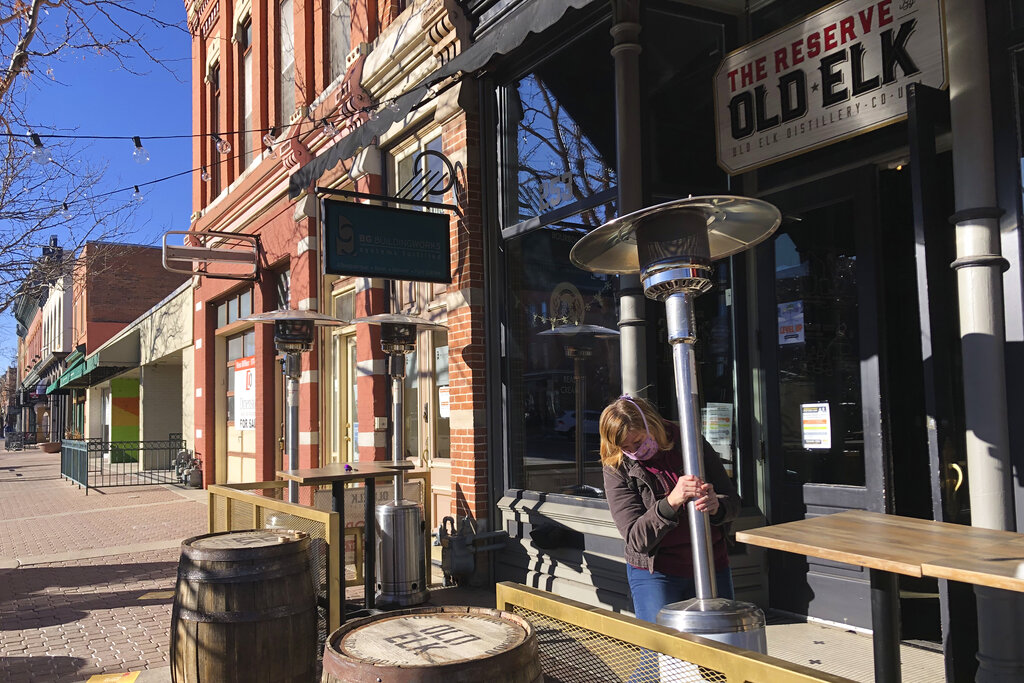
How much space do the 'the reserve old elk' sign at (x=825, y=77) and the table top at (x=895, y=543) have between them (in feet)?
8.23

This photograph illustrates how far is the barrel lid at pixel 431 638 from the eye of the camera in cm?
239

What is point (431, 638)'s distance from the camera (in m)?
2.59

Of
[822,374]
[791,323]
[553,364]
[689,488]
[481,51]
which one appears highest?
[481,51]

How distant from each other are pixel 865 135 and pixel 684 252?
2979 millimetres

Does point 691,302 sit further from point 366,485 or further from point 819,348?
point 366,485

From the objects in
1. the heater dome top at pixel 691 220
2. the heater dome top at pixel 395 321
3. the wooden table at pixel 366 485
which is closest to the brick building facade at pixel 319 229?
the heater dome top at pixel 395 321

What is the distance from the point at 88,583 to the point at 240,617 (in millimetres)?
4837

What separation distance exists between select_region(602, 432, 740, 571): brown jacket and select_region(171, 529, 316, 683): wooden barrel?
1.81 m

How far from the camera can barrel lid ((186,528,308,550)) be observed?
14.0 ft

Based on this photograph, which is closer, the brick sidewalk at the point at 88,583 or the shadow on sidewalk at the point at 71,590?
the brick sidewalk at the point at 88,583

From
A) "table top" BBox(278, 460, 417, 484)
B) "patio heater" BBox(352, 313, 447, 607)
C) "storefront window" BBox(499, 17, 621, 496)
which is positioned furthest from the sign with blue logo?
"table top" BBox(278, 460, 417, 484)

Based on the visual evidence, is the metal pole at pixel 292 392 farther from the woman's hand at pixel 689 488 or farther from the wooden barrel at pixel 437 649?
the woman's hand at pixel 689 488

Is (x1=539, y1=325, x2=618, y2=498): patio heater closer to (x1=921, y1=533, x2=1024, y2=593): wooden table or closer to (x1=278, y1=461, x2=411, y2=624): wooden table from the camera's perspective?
(x1=278, y1=461, x2=411, y2=624): wooden table

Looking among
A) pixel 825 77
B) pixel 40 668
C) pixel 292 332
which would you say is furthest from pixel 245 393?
pixel 825 77
